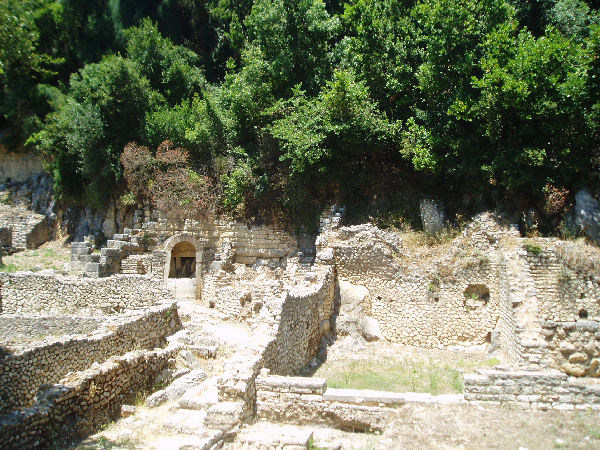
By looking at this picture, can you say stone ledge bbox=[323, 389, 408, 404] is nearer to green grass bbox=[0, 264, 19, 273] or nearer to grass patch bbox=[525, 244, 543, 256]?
grass patch bbox=[525, 244, 543, 256]

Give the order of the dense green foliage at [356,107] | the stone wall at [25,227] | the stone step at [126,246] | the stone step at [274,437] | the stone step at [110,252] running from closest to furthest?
the stone step at [274,437], the dense green foliage at [356,107], the stone step at [110,252], the stone step at [126,246], the stone wall at [25,227]

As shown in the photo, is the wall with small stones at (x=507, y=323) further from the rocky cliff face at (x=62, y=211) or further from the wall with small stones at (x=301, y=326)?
the rocky cliff face at (x=62, y=211)

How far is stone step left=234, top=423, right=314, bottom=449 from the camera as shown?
6.50m

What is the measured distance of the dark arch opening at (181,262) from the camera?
716 inches

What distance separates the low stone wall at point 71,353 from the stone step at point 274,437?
4.28m

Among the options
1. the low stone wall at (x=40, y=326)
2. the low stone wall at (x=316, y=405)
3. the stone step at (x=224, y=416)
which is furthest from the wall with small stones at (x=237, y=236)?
the stone step at (x=224, y=416)

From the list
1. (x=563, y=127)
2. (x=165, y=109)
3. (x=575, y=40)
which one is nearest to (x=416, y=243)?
(x=563, y=127)

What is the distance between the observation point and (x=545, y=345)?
9484mm

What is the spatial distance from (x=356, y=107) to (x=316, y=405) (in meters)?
10.3

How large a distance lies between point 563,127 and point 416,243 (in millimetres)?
4894

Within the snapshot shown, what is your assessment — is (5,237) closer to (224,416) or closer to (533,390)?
(224,416)

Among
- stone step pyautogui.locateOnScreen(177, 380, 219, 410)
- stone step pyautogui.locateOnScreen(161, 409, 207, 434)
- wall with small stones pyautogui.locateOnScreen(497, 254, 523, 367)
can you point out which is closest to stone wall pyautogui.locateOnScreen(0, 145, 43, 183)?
stone step pyautogui.locateOnScreen(177, 380, 219, 410)

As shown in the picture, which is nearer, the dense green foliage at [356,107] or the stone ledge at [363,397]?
the stone ledge at [363,397]

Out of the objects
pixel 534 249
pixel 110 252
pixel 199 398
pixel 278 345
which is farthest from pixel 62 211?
pixel 534 249
